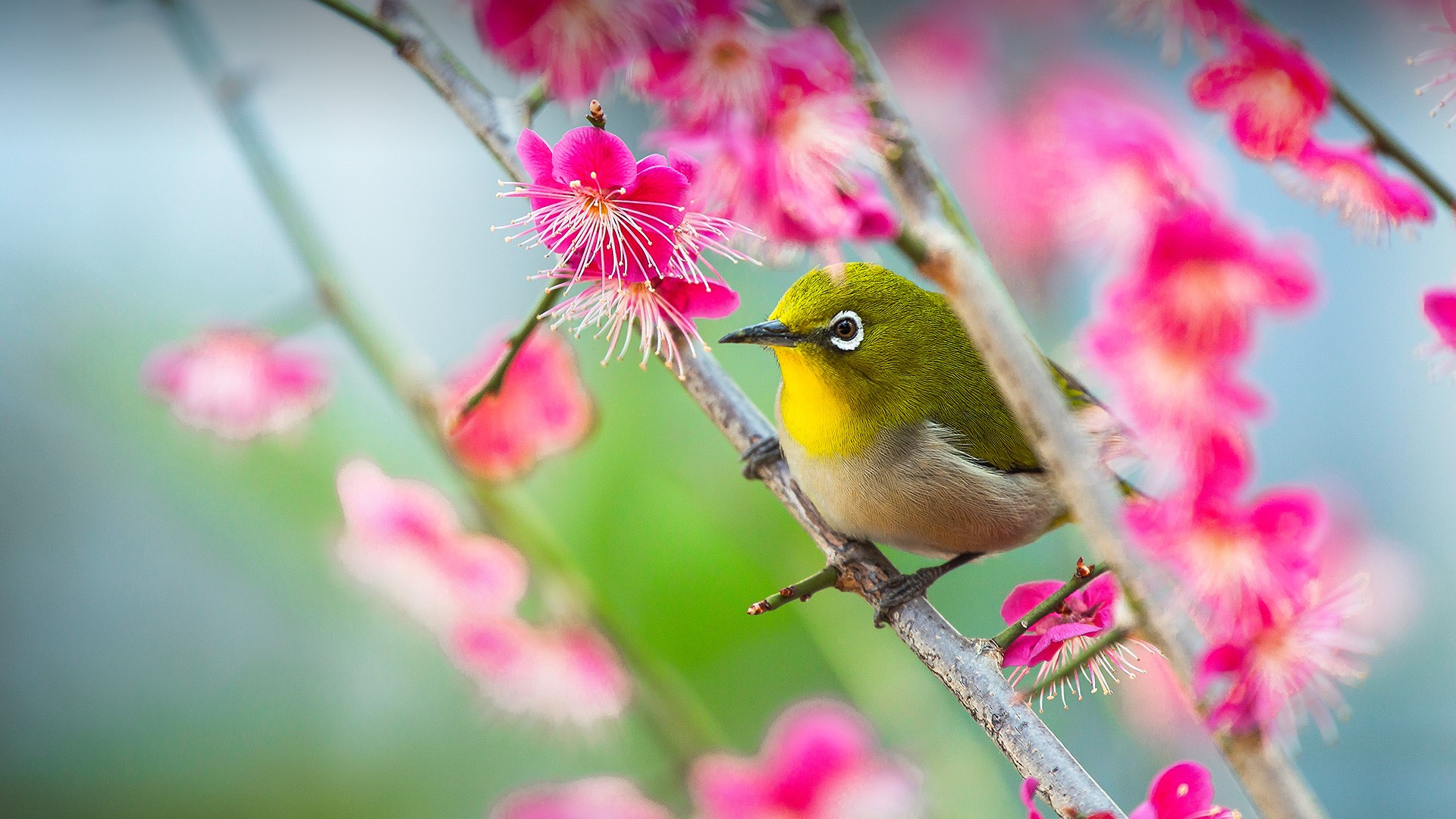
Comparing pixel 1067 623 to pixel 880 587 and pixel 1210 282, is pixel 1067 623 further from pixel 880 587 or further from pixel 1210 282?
pixel 1210 282

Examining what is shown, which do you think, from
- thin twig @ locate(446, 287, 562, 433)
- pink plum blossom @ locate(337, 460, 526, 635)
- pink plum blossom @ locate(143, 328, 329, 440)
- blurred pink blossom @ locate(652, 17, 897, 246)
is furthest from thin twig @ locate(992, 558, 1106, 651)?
pink plum blossom @ locate(143, 328, 329, 440)

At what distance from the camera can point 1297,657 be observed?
1.90ft

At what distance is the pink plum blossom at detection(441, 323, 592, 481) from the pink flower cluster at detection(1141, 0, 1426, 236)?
750 millimetres

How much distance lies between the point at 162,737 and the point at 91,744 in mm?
169

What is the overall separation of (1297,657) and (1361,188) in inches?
14.2

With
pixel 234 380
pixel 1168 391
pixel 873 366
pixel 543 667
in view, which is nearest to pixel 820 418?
pixel 873 366

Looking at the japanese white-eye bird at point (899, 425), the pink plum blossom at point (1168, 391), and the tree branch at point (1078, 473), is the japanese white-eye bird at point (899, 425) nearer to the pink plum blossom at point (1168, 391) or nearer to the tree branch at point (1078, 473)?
the pink plum blossom at point (1168, 391)

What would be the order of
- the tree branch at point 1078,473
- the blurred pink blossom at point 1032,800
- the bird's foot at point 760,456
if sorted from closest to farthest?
the tree branch at point 1078,473
the blurred pink blossom at point 1032,800
the bird's foot at point 760,456

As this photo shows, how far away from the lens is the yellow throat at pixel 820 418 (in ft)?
3.21

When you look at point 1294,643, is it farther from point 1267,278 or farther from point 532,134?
point 532,134

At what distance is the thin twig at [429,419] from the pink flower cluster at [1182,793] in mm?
543

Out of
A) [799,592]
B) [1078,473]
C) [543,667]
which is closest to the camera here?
[1078,473]

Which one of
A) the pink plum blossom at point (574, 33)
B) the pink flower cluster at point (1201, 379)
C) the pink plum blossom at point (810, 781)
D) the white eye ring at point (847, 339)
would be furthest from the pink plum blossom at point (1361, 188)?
the pink plum blossom at point (810, 781)

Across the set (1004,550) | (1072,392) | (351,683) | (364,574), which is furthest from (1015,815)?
(351,683)
